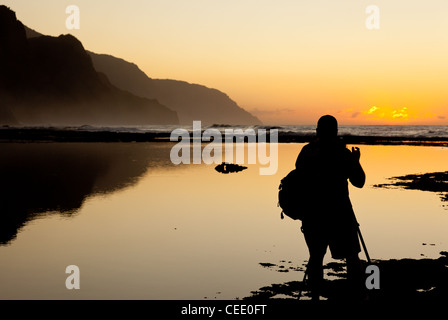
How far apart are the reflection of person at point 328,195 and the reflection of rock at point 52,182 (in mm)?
6218

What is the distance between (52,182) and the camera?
18.5 meters

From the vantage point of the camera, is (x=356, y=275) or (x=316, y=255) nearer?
(x=316, y=255)

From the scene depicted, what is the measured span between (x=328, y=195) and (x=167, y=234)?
4993 millimetres

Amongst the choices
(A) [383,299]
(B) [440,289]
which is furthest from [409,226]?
(A) [383,299]

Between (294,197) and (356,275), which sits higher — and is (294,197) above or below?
above

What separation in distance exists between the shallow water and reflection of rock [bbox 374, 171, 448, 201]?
0.80m

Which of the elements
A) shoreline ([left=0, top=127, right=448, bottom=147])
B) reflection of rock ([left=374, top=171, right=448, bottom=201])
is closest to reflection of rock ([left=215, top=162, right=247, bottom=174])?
reflection of rock ([left=374, top=171, right=448, bottom=201])

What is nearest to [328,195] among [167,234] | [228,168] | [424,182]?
[167,234]

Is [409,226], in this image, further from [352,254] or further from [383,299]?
[352,254]

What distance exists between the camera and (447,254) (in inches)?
359

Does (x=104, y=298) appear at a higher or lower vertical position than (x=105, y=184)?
lower

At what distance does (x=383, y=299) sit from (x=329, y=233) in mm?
1371

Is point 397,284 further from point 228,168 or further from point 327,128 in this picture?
point 228,168
